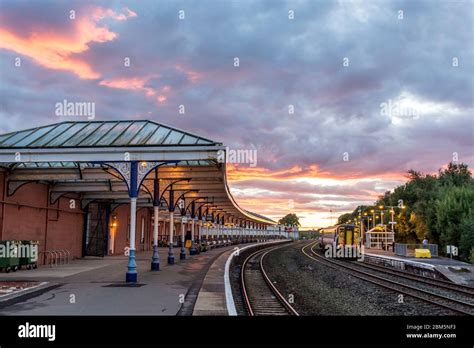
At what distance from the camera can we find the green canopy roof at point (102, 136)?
64.7 ft

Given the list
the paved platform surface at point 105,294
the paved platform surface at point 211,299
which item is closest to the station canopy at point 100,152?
the paved platform surface at point 105,294

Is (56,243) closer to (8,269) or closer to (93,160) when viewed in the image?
(8,269)

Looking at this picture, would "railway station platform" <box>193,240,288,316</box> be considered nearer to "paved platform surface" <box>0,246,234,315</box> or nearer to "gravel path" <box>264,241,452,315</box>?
"paved platform surface" <box>0,246,234,315</box>

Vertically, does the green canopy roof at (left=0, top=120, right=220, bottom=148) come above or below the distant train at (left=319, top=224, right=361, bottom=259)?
above

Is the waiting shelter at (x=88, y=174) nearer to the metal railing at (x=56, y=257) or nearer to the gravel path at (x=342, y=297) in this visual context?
the metal railing at (x=56, y=257)

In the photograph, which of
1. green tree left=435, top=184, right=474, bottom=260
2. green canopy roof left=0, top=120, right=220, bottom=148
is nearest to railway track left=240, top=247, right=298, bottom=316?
green canopy roof left=0, top=120, right=220, bottom=148

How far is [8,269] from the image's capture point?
69.9 ft

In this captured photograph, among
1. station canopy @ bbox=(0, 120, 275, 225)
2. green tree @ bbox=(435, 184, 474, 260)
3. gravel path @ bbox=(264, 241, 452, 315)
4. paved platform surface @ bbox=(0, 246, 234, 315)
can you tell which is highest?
station canopy @ bbox=(0, 120, 275, 225)

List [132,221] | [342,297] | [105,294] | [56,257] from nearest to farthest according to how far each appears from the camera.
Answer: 1. [105,294]
2. [132,221]
3. [342,297]
4. [56,257]

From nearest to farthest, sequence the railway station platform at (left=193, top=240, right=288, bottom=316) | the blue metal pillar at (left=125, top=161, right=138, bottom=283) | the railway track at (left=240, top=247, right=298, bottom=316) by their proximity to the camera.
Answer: the railway station platform at (left=193, top=240, right=288, bottom=316)
the railway track at (left=240, top=247, right=298, bottom=316)
the blue metal pillar at (left=125, top=161, right=138, bottom=283)

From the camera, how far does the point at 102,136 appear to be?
20.5 metres

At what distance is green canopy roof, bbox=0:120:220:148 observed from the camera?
1973 cm

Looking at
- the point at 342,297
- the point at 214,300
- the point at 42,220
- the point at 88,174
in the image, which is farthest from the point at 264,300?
the point at 42,220

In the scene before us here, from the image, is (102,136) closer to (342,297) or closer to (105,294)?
(105,294)
